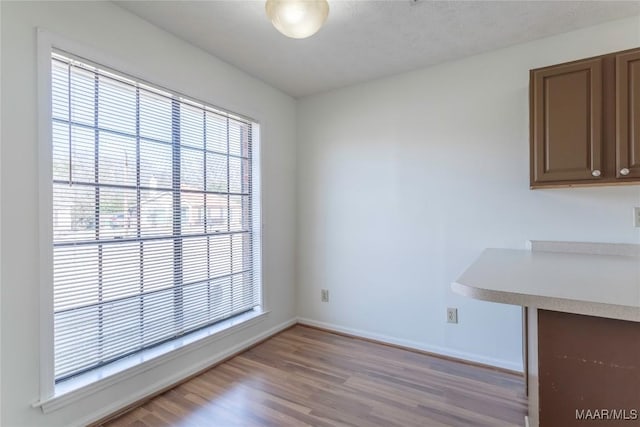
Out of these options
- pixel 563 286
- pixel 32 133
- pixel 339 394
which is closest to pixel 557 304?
pixel 563 286

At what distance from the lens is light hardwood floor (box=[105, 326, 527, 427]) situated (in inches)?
70.9

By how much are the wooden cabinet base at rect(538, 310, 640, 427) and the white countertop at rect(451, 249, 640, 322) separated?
0.10 meters

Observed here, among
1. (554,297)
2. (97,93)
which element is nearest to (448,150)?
(554,297)

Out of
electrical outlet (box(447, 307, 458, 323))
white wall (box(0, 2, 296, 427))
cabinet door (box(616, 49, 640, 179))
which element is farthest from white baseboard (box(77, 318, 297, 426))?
cabinet door (box(616, 49, 640, 179))

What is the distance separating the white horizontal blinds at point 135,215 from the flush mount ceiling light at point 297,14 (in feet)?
3.56

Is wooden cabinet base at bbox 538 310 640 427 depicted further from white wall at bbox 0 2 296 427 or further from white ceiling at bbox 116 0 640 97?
white wall at bbox 0 2 296 427

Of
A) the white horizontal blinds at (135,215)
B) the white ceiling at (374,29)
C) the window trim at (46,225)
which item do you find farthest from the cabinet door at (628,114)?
the window trim at (46,225)

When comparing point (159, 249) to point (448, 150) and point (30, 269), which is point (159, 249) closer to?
point (30, 269)

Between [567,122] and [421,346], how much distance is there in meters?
2.01

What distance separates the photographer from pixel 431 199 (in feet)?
8.66

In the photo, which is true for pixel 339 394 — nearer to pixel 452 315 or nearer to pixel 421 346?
pixel 421 346

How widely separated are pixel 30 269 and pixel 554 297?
225 cm

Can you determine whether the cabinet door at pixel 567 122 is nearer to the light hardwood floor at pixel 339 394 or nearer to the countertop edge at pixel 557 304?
the countertop edge at pixel 557 304

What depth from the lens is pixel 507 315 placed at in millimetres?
2332
